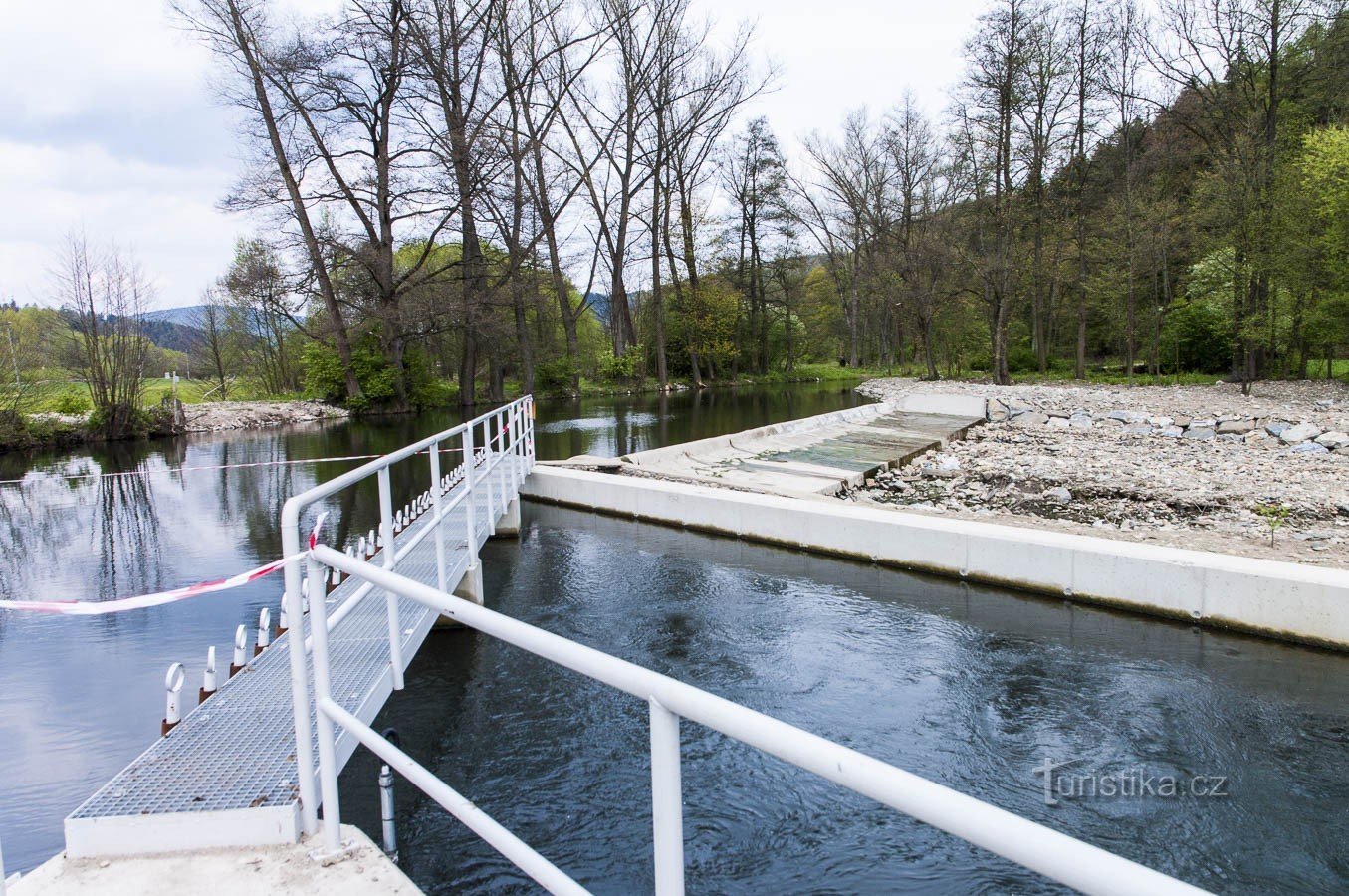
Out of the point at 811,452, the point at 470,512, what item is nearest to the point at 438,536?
the point at 470,512

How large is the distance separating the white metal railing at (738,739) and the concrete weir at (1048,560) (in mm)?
6380

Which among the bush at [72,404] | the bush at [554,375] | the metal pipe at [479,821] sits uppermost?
the bush at [554,375]

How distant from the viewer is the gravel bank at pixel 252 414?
24188mm

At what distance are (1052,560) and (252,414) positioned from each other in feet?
84.5

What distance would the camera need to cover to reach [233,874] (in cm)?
225

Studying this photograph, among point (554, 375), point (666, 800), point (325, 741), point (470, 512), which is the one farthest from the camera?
point (554, 375)

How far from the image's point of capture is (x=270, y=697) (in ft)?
11.7

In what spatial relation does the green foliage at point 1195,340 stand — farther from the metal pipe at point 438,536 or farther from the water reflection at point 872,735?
the metal pipe at point 438,536

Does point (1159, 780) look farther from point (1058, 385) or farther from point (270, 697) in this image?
point (1058, 385)

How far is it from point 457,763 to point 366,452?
1408 centimetres

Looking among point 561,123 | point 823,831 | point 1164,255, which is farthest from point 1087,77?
point 823,831

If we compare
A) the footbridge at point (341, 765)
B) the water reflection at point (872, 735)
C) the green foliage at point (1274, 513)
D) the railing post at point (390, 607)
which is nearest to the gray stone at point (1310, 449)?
the green foliage at point (1274, 513)

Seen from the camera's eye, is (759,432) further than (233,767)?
Yes

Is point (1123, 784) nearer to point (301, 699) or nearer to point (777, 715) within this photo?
point (777, 715)
